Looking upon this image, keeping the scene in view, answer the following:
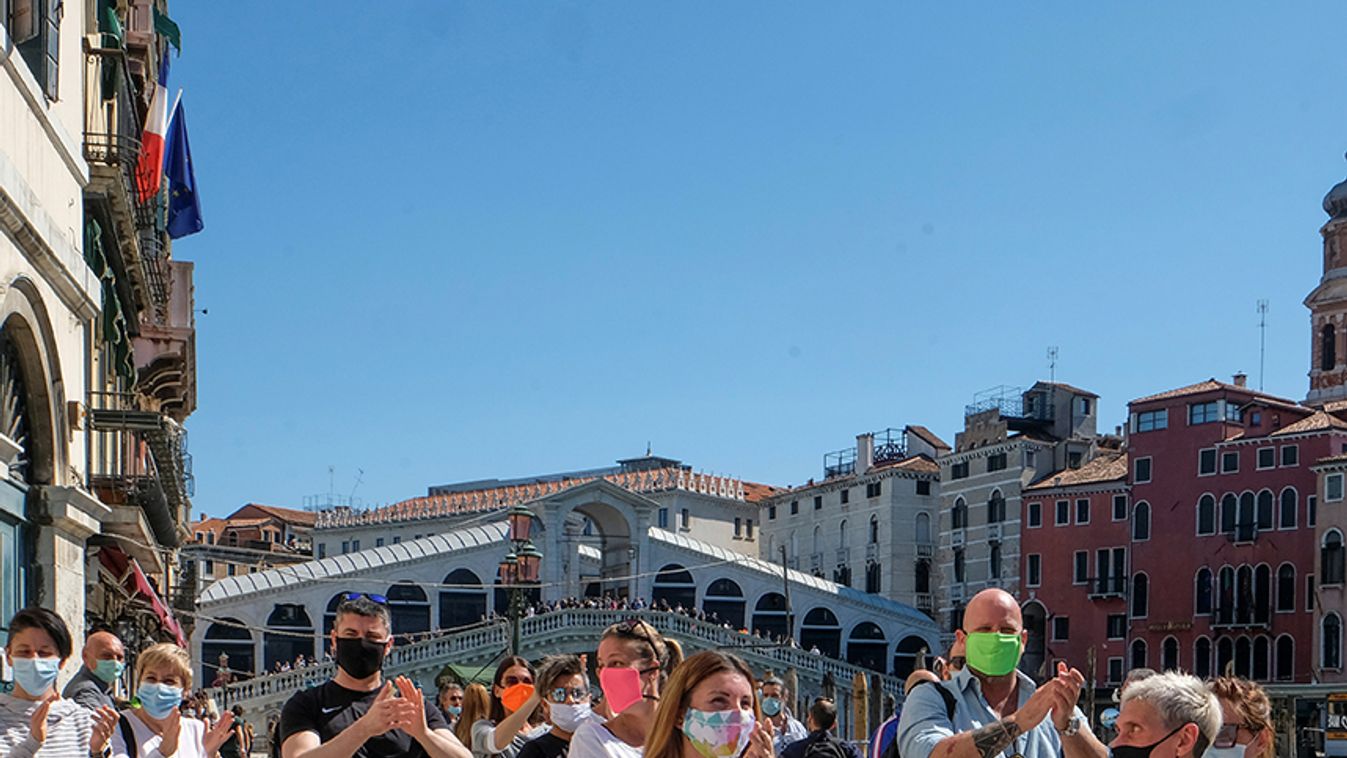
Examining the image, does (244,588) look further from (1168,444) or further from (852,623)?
(1168,444)

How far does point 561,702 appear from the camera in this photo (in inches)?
279

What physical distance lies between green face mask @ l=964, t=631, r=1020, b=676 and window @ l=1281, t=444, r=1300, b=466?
4770 cm

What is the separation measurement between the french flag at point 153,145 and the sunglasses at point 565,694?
1206cm

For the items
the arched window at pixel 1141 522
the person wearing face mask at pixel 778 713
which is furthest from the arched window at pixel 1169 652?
the person wearing face mask at pixel 778 713

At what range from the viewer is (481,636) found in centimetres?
5000

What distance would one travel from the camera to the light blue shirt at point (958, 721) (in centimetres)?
495

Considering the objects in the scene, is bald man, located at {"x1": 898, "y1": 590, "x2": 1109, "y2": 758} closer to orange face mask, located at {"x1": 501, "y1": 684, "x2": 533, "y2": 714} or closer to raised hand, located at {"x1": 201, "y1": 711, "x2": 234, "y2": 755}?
raised hand, located at {"x1": 201, "y1": 711, "x2": 234, "y2": 755}

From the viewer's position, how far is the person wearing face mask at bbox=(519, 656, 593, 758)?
5.96m

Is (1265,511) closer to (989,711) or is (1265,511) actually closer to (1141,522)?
(1141,522)

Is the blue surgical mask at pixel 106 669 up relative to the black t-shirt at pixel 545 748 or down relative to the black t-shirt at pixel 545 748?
up

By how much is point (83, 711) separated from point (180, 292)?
21253mm

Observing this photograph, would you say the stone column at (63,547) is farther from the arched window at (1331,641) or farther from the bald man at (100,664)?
the arched window at (1331,641)

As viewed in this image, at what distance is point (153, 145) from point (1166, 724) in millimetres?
15120

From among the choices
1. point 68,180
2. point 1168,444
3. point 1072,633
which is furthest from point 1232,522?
point 68,180
